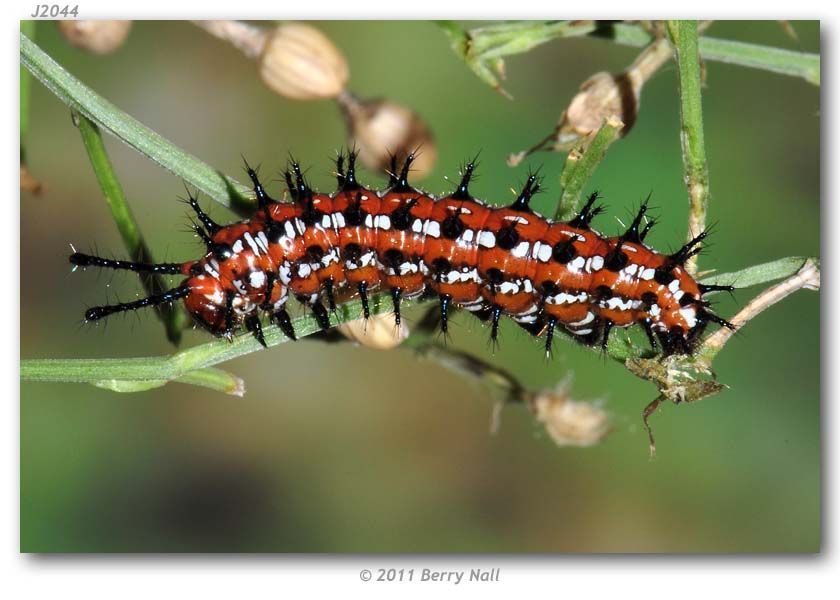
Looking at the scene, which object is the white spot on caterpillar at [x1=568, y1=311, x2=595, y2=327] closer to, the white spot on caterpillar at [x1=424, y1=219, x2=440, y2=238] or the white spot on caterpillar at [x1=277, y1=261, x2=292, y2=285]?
the white spot on caterpillar at [x1=424, y1=219, x2=440, y2=238]

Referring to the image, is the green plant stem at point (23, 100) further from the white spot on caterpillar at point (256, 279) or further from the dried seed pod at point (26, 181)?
the white spot on caterpillar at point (256, 279)

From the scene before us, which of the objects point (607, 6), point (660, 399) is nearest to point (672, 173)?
point (607, 6)

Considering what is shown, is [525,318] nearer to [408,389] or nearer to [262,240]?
[262,240]

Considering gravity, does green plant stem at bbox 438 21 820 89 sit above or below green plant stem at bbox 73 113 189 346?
above

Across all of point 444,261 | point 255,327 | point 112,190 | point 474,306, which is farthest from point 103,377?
point 474,306

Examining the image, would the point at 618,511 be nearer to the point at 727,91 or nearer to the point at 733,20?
the point at 727,91

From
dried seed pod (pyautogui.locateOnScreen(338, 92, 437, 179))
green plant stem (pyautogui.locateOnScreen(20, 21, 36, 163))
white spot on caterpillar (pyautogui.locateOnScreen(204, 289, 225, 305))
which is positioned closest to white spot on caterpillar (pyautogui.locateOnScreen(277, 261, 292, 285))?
white spot on caterpillar (pyautogui.locateOnScreen(204, 289, 225, 305))
